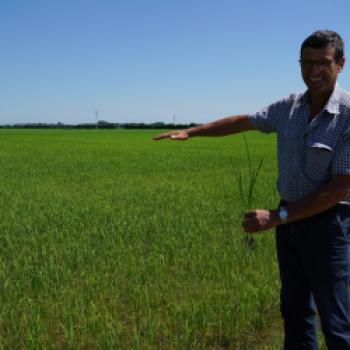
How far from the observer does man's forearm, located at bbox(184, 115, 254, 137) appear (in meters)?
2.47

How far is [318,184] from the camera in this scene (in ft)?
6.67

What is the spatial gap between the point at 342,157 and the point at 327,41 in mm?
485

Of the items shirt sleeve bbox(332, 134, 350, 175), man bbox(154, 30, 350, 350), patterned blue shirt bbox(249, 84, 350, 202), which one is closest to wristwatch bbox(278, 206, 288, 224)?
man bbox(154, 30, 350, 350)

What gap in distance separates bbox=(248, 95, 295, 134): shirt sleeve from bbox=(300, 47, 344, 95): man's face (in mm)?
212

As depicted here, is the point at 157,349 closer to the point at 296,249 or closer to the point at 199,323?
the point at 199,323

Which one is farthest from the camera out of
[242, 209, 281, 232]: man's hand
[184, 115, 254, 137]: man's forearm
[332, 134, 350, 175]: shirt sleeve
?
[184, 115, 254, 137]: man's forearm

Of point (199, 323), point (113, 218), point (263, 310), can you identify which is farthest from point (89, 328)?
point (113, 218)

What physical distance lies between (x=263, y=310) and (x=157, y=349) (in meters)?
0.90

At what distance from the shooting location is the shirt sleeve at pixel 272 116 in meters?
2.21

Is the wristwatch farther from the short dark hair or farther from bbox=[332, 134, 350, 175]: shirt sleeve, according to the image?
the short dark hair

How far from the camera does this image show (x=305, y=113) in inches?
81.7

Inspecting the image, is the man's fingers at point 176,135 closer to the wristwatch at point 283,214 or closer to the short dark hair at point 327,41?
the wristwatch at point 283,214

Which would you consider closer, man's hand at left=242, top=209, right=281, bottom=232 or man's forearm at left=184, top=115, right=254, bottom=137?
man's hand at left=242, top=209, right=281, bottom=232

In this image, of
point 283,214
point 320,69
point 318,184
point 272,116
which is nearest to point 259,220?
point 283,214
